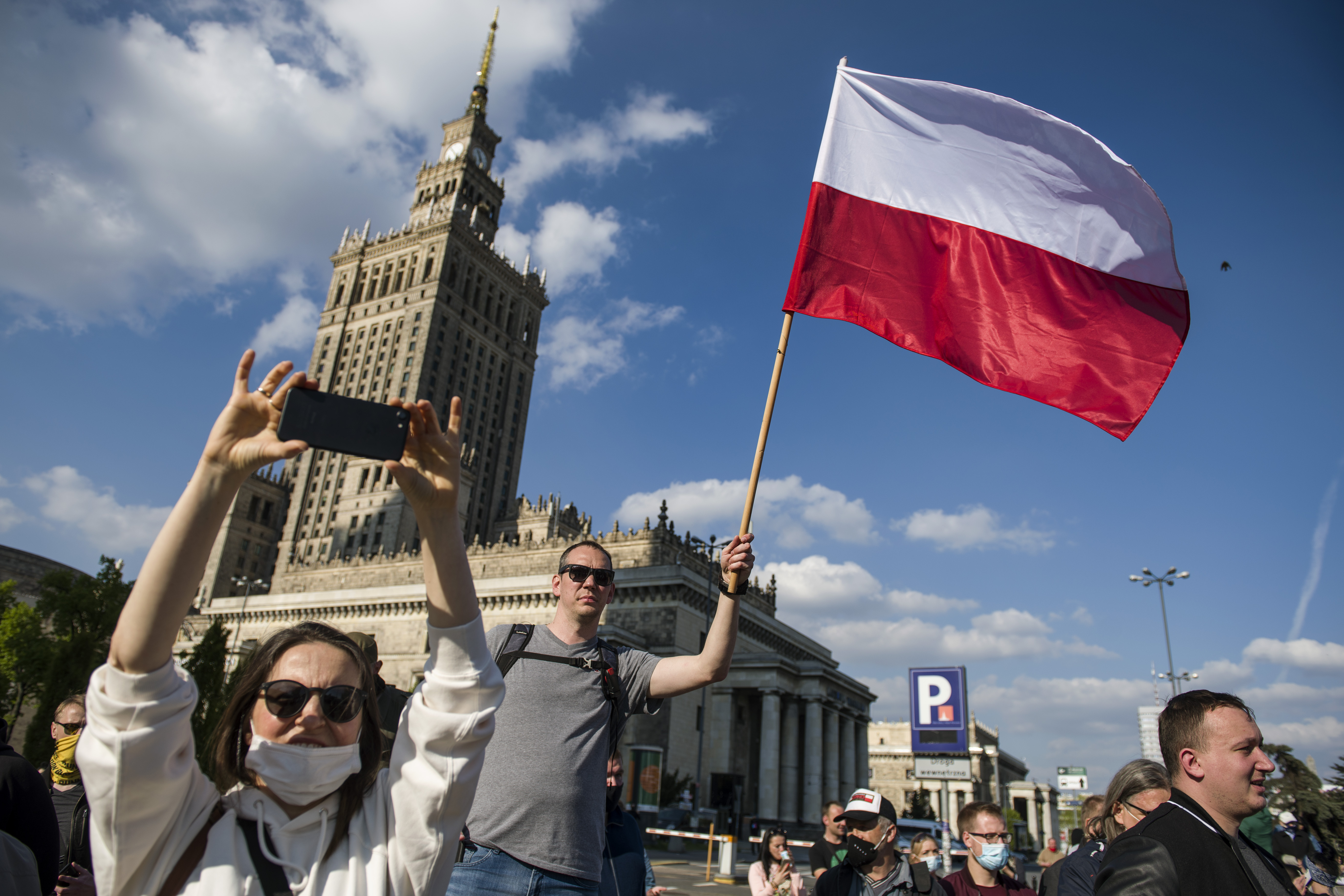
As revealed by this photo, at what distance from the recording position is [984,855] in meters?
5.91

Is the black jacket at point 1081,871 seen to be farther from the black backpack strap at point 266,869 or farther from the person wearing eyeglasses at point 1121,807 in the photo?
the black backpack strap at point 266,869

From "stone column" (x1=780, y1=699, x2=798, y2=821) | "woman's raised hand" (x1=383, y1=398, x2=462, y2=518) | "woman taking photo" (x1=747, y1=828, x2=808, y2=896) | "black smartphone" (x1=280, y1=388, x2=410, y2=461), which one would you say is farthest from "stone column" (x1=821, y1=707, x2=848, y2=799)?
"black smartphone" (x1=280, y1=388, x2=410, y2=461)

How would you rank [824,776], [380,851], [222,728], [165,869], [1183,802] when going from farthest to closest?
[824,776] → [1183,802] → [222,728] → [380,851] → [165,869]

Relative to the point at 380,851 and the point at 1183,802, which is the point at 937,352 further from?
the point at 380,851

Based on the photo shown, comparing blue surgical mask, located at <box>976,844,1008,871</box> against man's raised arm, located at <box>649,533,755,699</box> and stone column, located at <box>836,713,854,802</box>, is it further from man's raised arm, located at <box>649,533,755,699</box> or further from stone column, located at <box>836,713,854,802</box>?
stone column, located at <box>836,713,854,802</box>

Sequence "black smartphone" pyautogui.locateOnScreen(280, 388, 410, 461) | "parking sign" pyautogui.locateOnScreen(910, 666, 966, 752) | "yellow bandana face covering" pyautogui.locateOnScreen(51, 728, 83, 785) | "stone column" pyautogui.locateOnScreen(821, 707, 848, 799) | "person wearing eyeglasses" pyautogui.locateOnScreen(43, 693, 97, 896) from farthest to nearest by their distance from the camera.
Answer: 1. "stone column" pyautogui.locateOnScreen(821, 707, 848, 799)
2. "parking sign" pyautogui.locateOnScreen(910, 666, 966, 752)
3. "yellow bandana face covering" pyautogui.locateOnScreen(51, 728, 83, 785)
4. "person wearing eyeglasses" pyautogui.locateOnScreen(43, 693, 97, 896)
5. "black smartphone" pyautogui.locateOnScreen(280, 388, 410, 461)

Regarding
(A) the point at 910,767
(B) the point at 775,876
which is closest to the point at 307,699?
(B) the point at 775,876

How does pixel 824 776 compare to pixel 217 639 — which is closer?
pixel 217 639

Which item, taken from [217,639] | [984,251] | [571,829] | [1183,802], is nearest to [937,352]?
[984,251]

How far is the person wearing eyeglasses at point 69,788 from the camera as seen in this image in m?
4.66

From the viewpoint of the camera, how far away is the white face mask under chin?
225 cm

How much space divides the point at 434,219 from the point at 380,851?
86642mm

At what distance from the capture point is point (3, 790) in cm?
392

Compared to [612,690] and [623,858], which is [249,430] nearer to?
[612,690]
